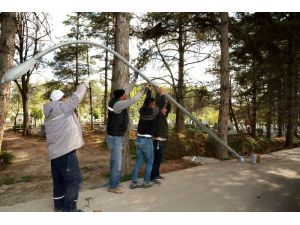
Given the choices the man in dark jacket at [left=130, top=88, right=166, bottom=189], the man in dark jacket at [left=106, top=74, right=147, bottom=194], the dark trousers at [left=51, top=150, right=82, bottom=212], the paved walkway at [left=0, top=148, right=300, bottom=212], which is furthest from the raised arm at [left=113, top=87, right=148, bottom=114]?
the paved walkway at [left=0, top=148, right=300, bottom=212]

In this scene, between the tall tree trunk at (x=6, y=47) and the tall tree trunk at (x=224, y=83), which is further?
the tall tree trunk at (x=224, y=83)

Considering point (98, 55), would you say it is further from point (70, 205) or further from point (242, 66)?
point (70, 205)

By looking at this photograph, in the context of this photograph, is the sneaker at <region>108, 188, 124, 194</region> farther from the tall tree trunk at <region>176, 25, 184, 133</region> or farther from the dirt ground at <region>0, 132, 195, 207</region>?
the tall tree trunk at <region>176, 25, 184, 133</region>

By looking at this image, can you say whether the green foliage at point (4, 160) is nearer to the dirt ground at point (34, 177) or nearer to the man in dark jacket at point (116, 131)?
the dirt ground at point (34, 177)

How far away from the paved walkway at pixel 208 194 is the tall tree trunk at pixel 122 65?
1189 mm

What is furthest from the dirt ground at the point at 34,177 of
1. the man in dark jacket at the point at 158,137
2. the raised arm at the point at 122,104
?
the raised arm at the point at 122,104

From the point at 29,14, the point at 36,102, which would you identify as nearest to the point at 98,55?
the point at 29,14

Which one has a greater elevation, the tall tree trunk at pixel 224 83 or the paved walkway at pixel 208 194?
the tall tree trunk at pixel 224 83

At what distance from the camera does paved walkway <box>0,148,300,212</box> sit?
548 centimetres

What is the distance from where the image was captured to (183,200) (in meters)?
5.85

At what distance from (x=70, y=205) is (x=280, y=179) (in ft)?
15.9

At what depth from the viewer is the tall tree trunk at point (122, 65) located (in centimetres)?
791

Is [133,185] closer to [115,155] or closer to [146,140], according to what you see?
[115,155]

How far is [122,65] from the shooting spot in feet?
26.0
